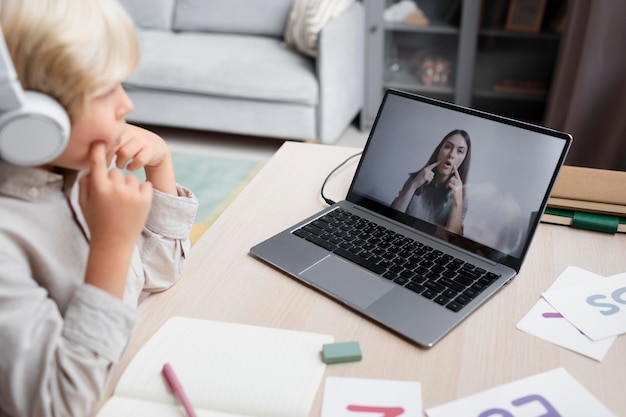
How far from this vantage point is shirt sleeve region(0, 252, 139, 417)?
59 cm

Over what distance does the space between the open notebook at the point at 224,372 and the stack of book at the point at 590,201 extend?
466 mm

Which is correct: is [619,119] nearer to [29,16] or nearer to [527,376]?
[527,376]

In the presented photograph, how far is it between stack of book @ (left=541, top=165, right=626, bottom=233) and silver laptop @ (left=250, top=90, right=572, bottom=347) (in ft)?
0.45

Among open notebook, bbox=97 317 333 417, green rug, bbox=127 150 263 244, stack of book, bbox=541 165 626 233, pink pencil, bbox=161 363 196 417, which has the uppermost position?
stack of book, bbox=541 165 626 233

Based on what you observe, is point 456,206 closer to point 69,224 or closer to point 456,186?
point 456,186

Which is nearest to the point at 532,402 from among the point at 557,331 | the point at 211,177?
the point at 557,331

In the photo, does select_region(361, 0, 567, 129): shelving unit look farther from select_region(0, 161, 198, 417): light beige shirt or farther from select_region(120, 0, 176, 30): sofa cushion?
select_region(0, 161, 198, 417): light beige shirt

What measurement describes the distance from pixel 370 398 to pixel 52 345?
336 mm

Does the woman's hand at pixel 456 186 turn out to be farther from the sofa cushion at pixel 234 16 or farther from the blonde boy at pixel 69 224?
the sofa cushion at pixel 234 16

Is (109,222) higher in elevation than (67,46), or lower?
lower

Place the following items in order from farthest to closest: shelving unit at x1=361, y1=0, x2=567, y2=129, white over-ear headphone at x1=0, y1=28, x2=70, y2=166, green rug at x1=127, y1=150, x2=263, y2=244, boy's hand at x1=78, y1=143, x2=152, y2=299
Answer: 1. shelving unit at x1=361, y1=0, x2=567, y2=129
2. green rug at x1=127, y1=150, x2=263, y2=244
3. boy's hand at x1=78, y1=143, x2=152, y2=299
4. white over-ear headphone at x1=0, y1=28, x2=70, y2=166

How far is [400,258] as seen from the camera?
2.82ft

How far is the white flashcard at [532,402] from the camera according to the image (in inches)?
24.8

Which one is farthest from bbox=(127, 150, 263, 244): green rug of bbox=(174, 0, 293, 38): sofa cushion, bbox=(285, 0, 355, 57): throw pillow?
bbox=(174, 0, 293, 38): sofa cushion
